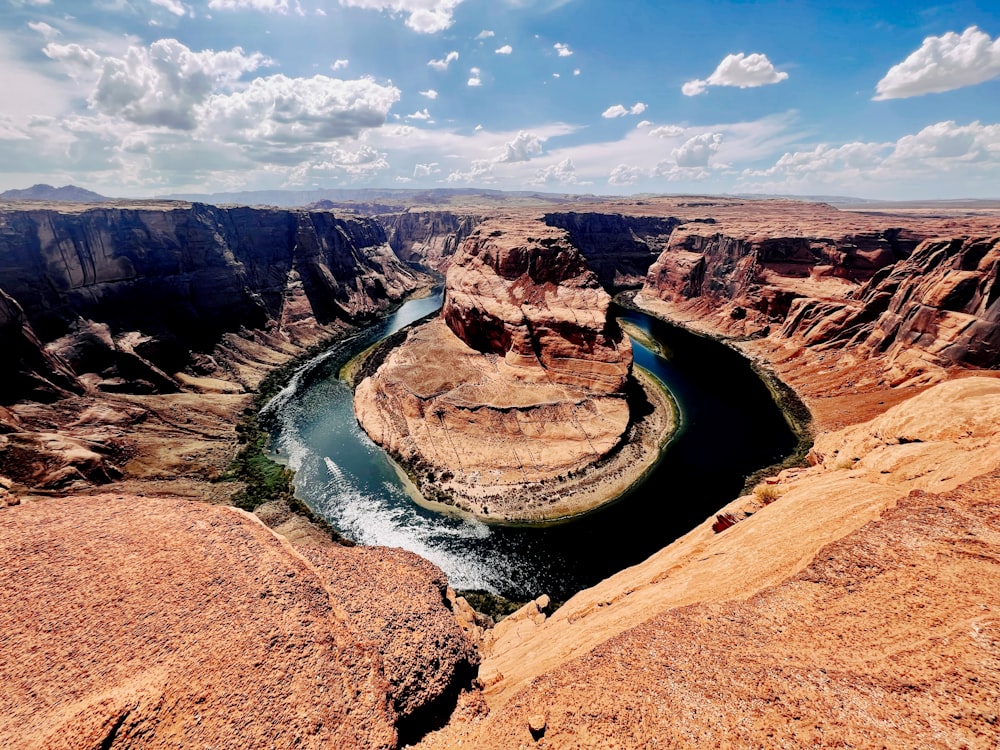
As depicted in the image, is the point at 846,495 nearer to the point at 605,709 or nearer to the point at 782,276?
the point at 605,709

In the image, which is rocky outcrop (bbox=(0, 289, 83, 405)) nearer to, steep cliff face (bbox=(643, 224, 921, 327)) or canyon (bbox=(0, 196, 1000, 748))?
canyon (bbox=(0, 196, 1000, 748))

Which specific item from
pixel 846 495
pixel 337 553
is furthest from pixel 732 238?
pixel 337 553

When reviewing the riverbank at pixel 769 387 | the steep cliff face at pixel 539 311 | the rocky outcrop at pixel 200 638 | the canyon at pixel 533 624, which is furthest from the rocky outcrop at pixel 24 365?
the riverbank at pixel 769 387

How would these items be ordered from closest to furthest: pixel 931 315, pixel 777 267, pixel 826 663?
pixel 826 663
pixel 931 315
pixel 777 267

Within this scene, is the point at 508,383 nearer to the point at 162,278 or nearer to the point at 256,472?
the point at 256,472

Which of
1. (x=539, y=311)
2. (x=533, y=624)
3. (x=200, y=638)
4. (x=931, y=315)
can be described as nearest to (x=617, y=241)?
(x=539, y=311)

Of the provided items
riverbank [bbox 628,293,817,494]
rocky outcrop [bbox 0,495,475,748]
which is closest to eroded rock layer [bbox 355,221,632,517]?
Answer: riverbank [bbox 628,293,817,494]
